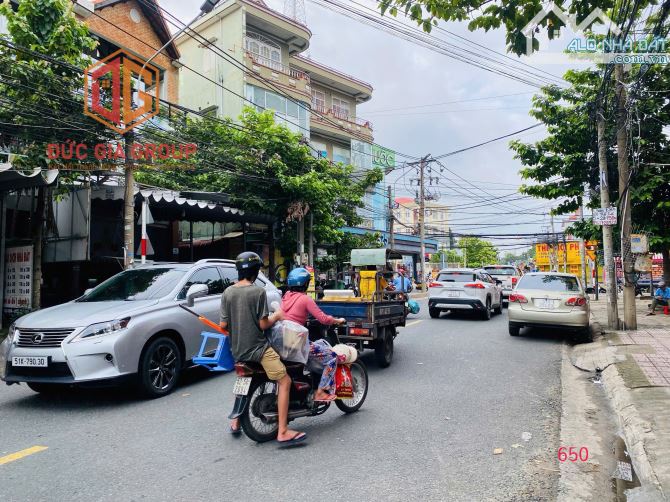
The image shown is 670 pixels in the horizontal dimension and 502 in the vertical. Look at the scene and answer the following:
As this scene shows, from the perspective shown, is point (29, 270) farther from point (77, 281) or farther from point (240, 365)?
point (240, 365)

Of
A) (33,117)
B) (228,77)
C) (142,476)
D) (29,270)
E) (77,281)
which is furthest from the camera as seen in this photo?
(228,77)

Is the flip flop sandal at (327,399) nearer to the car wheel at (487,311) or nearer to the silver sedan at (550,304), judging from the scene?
the silver sedan at (550,304)

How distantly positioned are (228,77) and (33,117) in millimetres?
17500

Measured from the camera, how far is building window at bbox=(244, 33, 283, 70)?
27609 millimetres

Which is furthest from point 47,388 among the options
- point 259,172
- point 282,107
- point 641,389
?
point 282,107

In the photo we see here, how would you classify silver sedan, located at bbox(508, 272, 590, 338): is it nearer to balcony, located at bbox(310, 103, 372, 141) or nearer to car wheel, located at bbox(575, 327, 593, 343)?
car wheel, located at bbox(575, 327, 593, 343)

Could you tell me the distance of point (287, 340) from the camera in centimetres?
448

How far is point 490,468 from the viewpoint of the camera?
3.92 metres

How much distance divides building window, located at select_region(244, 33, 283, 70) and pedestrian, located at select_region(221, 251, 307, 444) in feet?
84.5

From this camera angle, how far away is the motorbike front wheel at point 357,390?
211 inches

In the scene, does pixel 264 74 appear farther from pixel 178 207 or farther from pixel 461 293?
pixel 461 293

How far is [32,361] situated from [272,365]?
124 inches

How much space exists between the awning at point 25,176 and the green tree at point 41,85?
0.27 m

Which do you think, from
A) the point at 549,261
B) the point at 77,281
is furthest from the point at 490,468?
the point at 549,261
